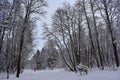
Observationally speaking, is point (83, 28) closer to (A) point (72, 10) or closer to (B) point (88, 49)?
(A) point (72, 10)

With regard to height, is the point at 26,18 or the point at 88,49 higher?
the point at 26,18

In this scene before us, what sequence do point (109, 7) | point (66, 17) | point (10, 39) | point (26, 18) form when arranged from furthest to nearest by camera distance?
point (66, 17)
point (10, 39)
point (109, 7)
point (26, 18)

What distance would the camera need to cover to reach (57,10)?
96.1 ft

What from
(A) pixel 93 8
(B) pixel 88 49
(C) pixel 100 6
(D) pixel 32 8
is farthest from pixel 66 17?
(B) pixel 88 49

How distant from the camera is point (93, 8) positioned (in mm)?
23875

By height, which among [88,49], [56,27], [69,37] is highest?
[56,27]

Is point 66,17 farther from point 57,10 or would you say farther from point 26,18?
point 26,18

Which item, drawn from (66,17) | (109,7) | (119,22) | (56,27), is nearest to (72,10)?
(66,17)

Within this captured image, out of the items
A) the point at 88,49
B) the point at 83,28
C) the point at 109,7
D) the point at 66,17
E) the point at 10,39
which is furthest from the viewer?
the point at 88,49

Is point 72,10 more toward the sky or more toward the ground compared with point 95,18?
more toward the sky

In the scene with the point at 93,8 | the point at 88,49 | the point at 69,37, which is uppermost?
the point at 93,8

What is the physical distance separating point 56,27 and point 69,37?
9.58 ft

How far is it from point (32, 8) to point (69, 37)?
438 inches

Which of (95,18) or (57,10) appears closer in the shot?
(95,18)
